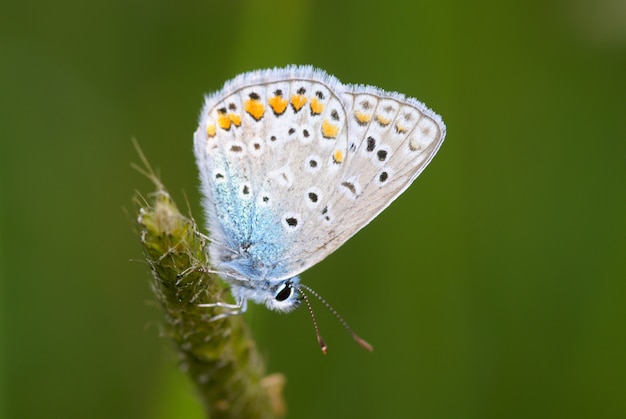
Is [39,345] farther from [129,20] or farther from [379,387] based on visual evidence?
[129,20]

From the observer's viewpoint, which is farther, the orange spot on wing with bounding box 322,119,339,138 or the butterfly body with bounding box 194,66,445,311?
the orange spot on wing with bounding box 322,119,339,138

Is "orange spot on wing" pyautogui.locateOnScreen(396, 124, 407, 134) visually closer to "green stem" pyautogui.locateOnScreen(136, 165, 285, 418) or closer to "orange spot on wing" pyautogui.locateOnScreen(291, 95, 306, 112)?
"orange spot on wing" pyautogui.locateOnScreen(291, 95, 306, 112)

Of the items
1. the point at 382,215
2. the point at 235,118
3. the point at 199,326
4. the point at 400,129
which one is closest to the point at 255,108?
the point at 235,118

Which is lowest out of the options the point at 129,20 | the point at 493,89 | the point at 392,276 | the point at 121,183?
the point at 392,276

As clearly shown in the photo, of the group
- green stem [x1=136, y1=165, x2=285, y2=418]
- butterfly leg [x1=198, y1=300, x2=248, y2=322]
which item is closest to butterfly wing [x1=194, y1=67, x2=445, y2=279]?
butterfly leg [x1=198, y1=300, x2=248, y2=322]

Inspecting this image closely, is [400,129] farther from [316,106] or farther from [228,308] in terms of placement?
[228,308]

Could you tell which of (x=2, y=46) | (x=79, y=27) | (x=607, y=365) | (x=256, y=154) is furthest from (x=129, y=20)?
(x=607, y=365)
